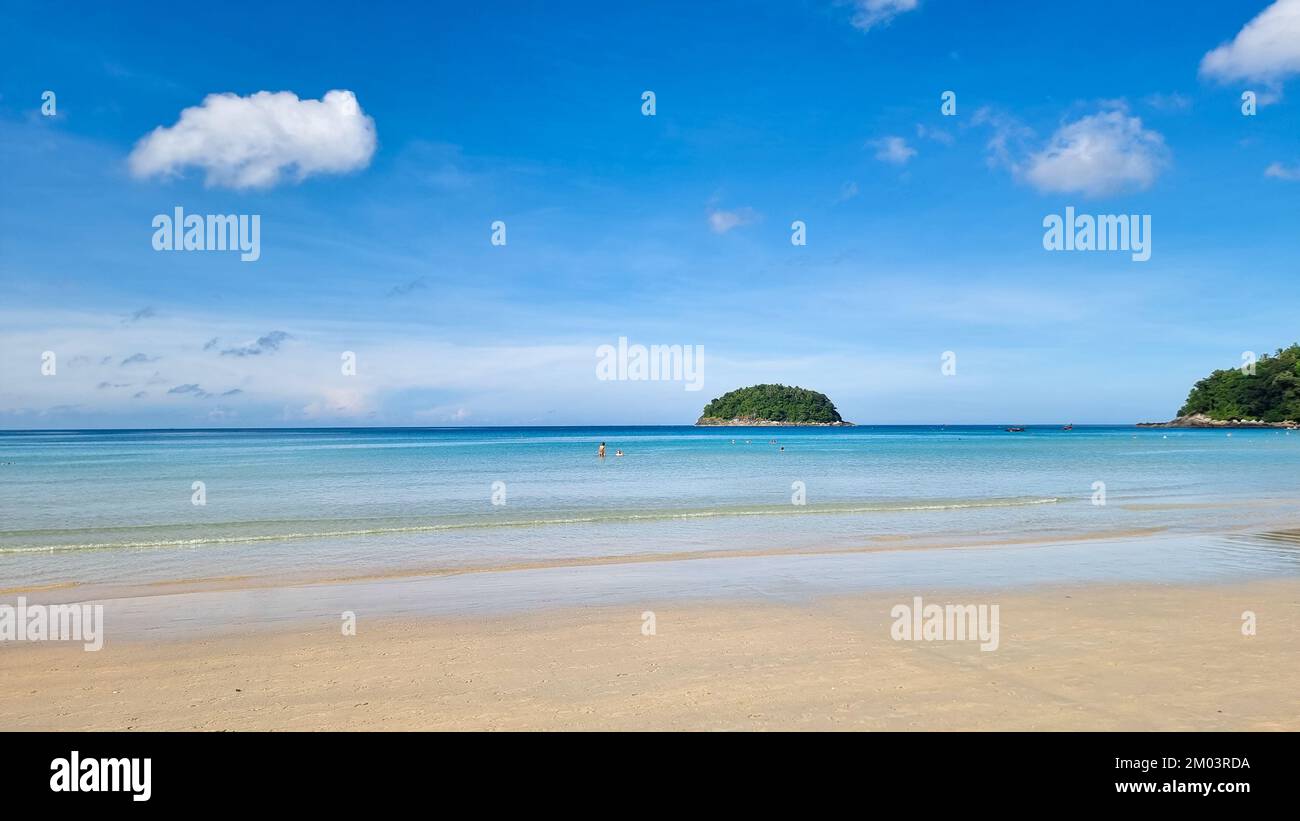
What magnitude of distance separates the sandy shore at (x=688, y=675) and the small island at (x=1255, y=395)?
20002 centimetres

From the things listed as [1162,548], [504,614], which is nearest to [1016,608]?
[504,614]

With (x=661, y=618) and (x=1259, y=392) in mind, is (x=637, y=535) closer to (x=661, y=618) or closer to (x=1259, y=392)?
(x=661, y=618)

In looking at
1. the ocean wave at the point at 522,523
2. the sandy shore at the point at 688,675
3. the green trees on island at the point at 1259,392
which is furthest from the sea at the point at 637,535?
the green trees on island at the point at 1259,392

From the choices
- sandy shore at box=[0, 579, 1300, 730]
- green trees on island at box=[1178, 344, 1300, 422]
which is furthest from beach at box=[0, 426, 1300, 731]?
green trees on island at box=[1178, 344, 1300, 422]

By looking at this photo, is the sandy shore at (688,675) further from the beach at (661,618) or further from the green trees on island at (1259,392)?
the green trees on island at (1259,392)

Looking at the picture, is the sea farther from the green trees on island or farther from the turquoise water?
the green trees on island

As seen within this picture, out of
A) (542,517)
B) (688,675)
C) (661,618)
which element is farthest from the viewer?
(542,517)

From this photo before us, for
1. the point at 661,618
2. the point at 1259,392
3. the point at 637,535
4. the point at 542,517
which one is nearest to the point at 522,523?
the point at 542,517

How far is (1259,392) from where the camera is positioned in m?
170

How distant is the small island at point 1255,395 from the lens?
6432 inches

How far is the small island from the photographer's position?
163 meters

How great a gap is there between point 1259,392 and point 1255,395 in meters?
1.04
